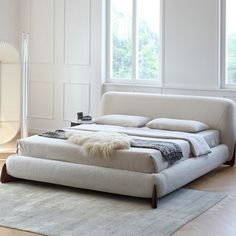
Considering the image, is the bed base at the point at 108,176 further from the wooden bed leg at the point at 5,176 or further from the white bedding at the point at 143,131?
the white bedding at the point at 143,131

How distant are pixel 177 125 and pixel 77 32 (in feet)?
8.77

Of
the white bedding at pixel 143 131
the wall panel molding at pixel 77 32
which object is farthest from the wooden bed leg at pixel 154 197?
the wall panel molding at pixel 77 32

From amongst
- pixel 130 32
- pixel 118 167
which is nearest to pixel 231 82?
pixel 130 32

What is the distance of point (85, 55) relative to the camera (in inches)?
324

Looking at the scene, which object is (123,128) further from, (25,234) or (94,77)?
(25,234)

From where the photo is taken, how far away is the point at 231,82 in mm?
7211

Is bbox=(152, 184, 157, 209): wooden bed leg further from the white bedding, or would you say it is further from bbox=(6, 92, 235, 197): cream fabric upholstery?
the white bedding

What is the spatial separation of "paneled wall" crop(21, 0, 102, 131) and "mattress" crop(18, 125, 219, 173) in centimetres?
255

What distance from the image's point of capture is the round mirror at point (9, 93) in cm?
727

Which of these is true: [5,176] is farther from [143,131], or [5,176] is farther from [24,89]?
[24,89]

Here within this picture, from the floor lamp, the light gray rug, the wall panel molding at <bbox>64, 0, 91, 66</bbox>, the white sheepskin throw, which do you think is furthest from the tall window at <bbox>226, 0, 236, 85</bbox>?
the floor lamp

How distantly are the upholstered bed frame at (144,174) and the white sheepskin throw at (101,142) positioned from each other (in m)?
0.15

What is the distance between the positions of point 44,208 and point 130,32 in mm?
3803

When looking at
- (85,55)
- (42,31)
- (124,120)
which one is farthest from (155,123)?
(42,31)
